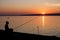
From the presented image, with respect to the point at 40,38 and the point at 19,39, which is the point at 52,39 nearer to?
the point at 40,38

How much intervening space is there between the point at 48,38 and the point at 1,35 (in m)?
2.25

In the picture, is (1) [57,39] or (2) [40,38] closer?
(1) [57,39]

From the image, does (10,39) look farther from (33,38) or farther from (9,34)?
(33,38)

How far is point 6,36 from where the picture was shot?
6.07 meters

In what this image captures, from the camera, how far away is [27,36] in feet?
22.1

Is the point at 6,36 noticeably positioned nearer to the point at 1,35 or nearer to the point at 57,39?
Result: the point at 1,35

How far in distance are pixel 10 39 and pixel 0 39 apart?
454 mm

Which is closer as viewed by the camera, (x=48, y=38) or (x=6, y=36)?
(x=6, y=36)

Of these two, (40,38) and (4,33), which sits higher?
(4,33)


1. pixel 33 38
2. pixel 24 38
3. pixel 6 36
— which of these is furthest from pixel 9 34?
pixel 33 38

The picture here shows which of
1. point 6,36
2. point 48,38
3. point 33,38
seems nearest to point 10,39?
point 6,36

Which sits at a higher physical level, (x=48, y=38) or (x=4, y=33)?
(x=4, y=33)

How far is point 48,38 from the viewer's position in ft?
21.2

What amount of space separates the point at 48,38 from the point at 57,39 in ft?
1.66
